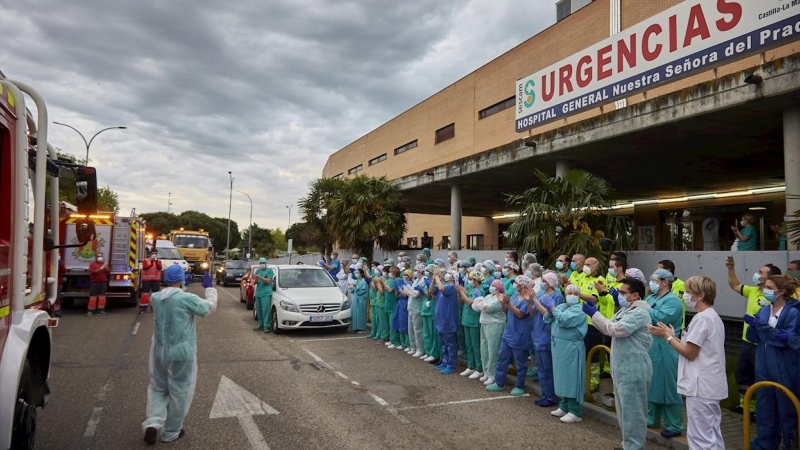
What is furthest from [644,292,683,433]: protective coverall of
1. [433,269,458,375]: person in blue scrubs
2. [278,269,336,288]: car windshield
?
[278,269,336,288]: car windshield

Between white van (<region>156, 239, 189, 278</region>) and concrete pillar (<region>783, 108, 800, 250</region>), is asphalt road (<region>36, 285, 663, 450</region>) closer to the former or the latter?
concrete pillar (<region>783, 108, 800, 250</region>)

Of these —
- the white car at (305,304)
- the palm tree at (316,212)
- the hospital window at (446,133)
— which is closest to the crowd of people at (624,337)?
the white car at (305,304)

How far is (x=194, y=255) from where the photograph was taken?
3044cm

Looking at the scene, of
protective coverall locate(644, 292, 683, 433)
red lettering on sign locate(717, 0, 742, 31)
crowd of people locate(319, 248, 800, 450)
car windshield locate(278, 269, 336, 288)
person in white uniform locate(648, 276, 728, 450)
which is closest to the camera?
person in white uniform locate(648, 276, 728, 450)

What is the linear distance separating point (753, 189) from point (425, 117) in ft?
69.6

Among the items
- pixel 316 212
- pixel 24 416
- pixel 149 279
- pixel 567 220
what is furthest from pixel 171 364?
pixel 316 212

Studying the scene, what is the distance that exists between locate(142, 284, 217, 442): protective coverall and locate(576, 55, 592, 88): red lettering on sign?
11.7 m

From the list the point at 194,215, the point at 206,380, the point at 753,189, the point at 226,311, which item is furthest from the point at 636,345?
the point at 194,215

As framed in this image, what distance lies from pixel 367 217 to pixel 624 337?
13674mm

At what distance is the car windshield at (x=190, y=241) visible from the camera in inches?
1219

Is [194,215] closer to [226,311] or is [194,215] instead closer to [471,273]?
[226,311]

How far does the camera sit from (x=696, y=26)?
1087cm

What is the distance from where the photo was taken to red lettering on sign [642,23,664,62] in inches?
459

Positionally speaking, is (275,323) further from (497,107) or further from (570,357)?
(497,107)
